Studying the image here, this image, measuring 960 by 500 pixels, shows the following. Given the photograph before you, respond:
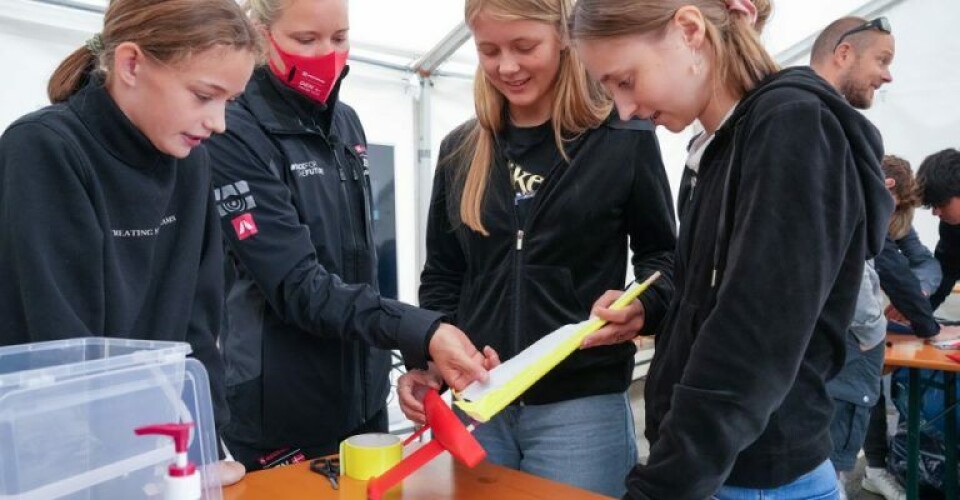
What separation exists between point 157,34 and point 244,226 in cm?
38

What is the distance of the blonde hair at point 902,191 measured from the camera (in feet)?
11.0

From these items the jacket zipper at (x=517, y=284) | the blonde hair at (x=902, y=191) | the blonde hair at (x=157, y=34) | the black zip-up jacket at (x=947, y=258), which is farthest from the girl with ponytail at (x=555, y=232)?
the black zip-up jacket at (x=947, y=258)

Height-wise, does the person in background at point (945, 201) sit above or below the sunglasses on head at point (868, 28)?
below

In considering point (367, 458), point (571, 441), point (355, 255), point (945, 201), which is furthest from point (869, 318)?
point (367, 458)

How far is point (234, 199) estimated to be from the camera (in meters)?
1.26

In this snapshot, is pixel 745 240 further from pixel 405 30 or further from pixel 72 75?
pixel 405 30

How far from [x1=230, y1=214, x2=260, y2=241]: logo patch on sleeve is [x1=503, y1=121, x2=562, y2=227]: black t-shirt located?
481 mm

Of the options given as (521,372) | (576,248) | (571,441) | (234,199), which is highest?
(234,199)

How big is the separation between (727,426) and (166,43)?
88cm

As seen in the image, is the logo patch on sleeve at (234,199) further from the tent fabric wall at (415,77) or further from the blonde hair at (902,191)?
the blonde hair at (902,191)

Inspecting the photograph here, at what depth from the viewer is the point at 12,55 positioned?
229 cm

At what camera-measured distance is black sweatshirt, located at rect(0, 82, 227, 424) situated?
0.87 meters

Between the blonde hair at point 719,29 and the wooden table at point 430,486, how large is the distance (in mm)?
621

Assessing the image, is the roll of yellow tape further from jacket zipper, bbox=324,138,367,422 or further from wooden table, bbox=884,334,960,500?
wooden table, bbox=884,334,960,500
